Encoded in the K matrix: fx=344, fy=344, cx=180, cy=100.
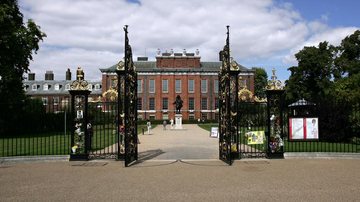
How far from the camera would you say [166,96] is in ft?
208

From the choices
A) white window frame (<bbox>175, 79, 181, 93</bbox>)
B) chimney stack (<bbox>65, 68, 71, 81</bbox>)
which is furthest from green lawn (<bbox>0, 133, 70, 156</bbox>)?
chimney stack (<bbox>65, 68, 71, 81</bbox>)

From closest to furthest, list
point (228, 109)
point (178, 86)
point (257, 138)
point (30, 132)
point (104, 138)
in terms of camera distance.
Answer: point (228, 109) < point (257, 138) < point (104, 138) < point (30, 132) < point (178, 86)

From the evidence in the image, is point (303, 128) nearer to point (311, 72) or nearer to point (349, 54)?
point (349, 54)

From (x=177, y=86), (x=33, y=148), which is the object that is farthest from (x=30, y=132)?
(x=177, y=86)

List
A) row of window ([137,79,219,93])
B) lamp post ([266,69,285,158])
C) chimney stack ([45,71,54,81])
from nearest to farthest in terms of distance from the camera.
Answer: lamp post ([266,69,285,158]) < row of window ([137,79,219,93]) < chimney stack ([45,71,54,81])

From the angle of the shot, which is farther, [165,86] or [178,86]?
[178,86]

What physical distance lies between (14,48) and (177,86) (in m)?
41.8

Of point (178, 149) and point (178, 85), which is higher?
point (178, 85)

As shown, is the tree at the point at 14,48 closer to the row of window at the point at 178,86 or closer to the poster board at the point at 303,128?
the poster board at the point at 303,128

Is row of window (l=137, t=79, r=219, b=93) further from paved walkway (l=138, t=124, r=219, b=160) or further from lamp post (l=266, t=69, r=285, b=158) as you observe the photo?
lamp post (l=266, t=69, r=285, b=158)

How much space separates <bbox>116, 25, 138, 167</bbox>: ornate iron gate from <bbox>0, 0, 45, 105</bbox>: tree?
14.2 metres

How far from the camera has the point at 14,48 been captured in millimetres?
23406

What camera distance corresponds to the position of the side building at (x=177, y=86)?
62938 millimetres

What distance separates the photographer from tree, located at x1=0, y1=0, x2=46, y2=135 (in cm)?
2261
